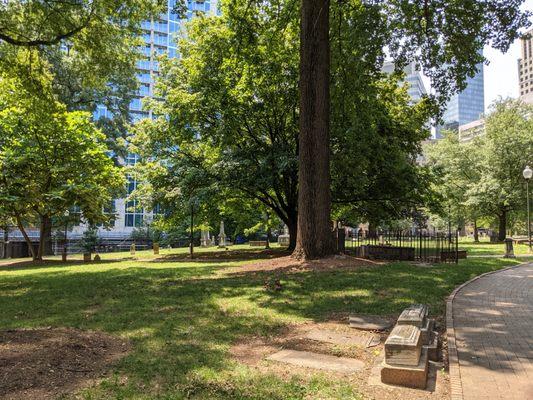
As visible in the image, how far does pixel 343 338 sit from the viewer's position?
628 centimetres

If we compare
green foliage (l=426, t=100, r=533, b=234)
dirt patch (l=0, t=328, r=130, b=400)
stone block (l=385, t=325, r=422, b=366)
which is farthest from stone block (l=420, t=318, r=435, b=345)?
green foliage (l=426, t=100, r=533, b=234)

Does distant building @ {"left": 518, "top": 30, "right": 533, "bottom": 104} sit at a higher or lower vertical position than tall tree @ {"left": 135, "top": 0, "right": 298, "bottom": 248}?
higher

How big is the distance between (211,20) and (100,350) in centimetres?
1962

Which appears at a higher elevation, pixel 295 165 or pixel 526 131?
pixel 526 131

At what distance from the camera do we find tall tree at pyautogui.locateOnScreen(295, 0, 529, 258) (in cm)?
1327

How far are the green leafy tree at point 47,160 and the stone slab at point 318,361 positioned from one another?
665 inches

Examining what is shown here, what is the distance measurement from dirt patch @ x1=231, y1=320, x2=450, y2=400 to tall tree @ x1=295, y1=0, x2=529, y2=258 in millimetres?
6381

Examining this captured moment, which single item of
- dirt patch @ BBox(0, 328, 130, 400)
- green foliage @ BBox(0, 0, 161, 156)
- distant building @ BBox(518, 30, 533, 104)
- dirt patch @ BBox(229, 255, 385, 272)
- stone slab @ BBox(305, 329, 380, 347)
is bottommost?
stone slab @ BBox(305, 329, 380, 347)

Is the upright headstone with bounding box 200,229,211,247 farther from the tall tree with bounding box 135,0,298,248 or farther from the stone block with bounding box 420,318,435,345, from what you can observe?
the stone block with bounding box 420,318,435,345

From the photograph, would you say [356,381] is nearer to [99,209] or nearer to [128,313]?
[128,313]

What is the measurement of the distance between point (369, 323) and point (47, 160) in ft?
61.6

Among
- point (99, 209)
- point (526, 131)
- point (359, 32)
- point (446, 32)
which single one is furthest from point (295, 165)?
point (526, 131)

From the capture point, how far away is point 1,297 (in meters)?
10.1

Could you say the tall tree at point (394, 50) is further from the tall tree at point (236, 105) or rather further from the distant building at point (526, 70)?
the distant building at point (526, 70)
